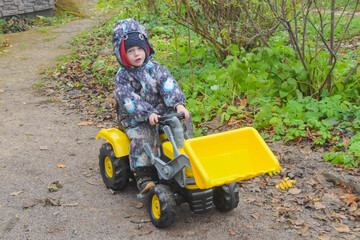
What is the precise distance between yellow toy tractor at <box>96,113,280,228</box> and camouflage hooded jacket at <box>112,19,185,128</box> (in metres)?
0.27

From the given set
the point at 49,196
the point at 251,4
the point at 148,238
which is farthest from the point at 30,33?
Result: the point at 148,238

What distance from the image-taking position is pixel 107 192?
3.76 m

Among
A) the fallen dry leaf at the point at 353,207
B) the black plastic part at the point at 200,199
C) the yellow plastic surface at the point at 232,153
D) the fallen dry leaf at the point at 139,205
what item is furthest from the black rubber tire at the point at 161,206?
the fallen dry leaf at the point at 353,207

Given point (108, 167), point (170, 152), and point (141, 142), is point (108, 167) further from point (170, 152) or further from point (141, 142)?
point (170, 152)

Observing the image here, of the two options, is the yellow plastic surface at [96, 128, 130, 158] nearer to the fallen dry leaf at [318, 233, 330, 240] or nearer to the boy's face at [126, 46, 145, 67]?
the boy's face at [126, 46, 145, 67]

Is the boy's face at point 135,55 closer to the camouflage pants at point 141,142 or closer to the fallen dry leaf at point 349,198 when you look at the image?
the camouflage pants at point 141,142

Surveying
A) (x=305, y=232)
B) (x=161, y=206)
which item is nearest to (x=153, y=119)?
(x=161, y=206)

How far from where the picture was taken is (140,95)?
3.51 meters

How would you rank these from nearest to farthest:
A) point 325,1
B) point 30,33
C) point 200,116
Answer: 1. point 325,1
2. point 200,116
3. point 30,33

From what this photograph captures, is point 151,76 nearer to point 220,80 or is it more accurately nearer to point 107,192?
point 107,192

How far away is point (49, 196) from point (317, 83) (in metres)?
3.40

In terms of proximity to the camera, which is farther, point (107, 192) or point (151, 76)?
point (107, 192)

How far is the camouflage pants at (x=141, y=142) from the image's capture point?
11.0ft

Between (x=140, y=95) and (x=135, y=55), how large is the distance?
36 centimetres
